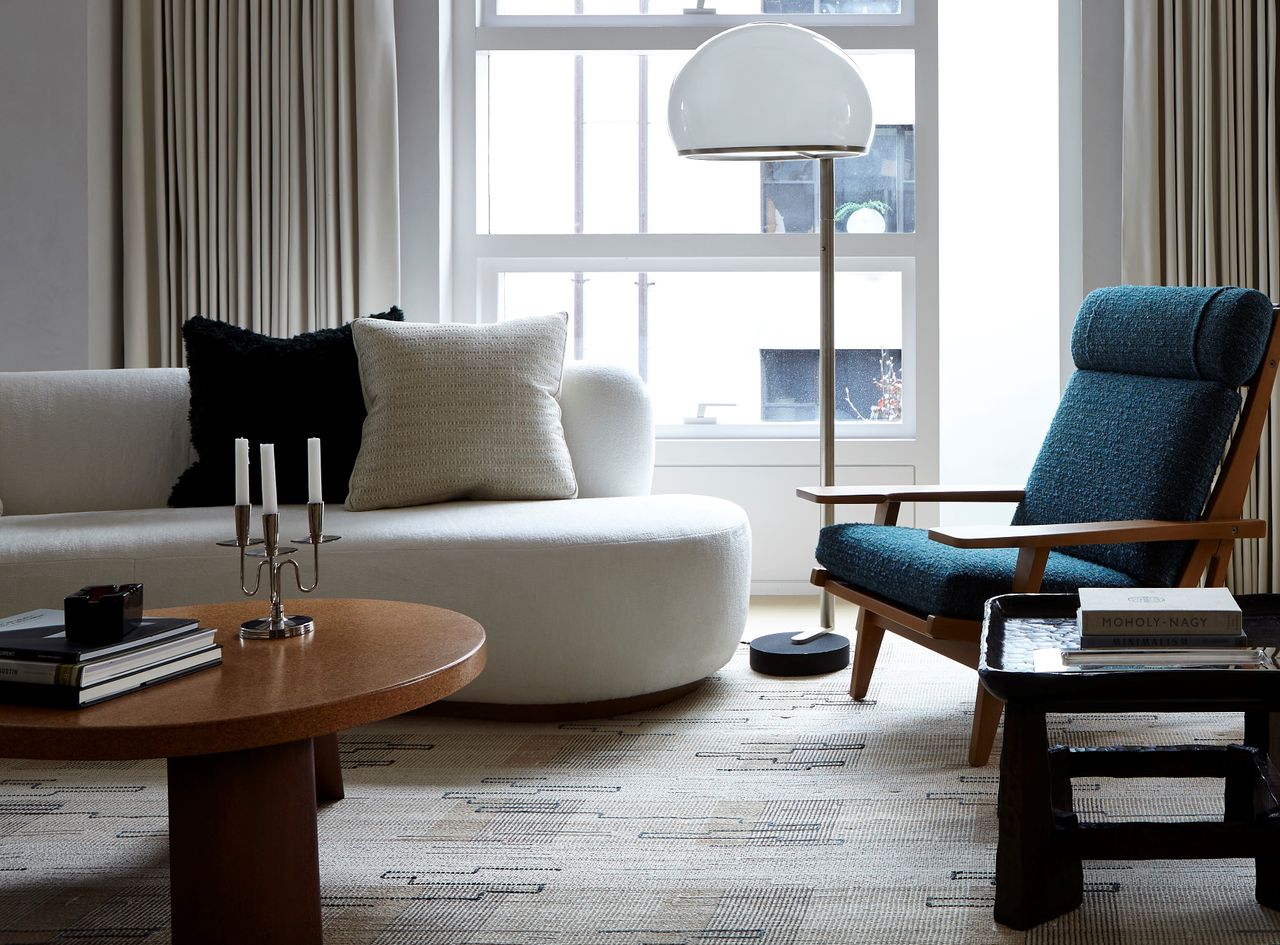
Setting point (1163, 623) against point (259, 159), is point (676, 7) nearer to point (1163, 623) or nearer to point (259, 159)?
point (259, 159)

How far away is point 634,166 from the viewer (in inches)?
177

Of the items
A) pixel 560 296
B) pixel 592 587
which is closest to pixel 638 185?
pixel 560 296

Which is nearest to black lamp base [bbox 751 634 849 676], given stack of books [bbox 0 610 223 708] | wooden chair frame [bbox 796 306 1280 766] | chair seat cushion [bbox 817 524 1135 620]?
chair seat cushion [bbox 817 524 1135 620]

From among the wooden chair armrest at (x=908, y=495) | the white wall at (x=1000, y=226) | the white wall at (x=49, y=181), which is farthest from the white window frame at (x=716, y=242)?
the wooden chair armrest at (x=908, y=495)

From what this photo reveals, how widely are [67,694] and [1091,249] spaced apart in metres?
3.57

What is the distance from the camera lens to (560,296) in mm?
4512

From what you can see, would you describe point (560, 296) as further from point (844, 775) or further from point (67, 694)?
point (67, 694)

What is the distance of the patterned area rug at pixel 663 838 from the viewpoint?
1.76m

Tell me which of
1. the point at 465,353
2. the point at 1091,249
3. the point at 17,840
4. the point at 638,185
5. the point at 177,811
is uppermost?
the point at 638,185

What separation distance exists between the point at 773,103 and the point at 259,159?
200 cm

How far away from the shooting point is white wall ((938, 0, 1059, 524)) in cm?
488

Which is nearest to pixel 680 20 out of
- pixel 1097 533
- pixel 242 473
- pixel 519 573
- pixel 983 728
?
pixel 519 573

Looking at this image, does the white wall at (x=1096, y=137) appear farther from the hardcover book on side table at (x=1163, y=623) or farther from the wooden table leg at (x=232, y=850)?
the wooden table leg at (x=232, y=850)

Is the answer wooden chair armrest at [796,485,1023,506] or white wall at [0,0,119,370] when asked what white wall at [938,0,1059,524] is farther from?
white wall at [0,0,119,370]
